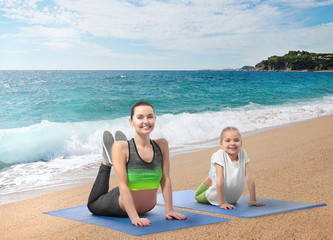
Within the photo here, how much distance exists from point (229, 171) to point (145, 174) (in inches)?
42.6

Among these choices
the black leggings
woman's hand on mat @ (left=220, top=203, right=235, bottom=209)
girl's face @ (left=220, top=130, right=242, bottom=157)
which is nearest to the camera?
the black leggings

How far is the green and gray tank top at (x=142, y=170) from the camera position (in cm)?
344

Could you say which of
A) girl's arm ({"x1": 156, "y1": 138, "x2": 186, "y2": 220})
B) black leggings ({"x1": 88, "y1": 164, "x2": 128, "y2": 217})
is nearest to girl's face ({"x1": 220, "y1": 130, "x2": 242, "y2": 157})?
girl's arm ({"x1": 156, "y1": 138, "x2": 186, "y2": 220})

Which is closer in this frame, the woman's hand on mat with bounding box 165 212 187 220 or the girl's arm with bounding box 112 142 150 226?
the girl's arm with bounding box 112 142 150 226

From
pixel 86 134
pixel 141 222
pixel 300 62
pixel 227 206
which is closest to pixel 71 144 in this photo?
pixel 86 134

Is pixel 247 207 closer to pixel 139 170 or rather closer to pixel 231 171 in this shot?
pixel 231 171

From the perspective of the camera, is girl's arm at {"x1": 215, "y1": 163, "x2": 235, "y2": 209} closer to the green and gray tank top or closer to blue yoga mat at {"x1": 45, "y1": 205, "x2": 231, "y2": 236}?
blue yoga mat at {"x1": 45, "y1": 205, "x2": 231, "y2": 236}

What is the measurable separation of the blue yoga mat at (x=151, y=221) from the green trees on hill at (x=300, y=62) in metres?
115

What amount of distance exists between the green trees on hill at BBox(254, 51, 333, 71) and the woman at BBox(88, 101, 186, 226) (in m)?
115

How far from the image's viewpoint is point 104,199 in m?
3.86

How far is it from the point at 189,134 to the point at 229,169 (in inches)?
334

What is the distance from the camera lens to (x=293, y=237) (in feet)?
10.7

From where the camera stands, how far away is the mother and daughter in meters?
3.41

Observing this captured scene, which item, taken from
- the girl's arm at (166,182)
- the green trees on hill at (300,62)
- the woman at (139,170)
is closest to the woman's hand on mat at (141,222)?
the woman at (139,170)
